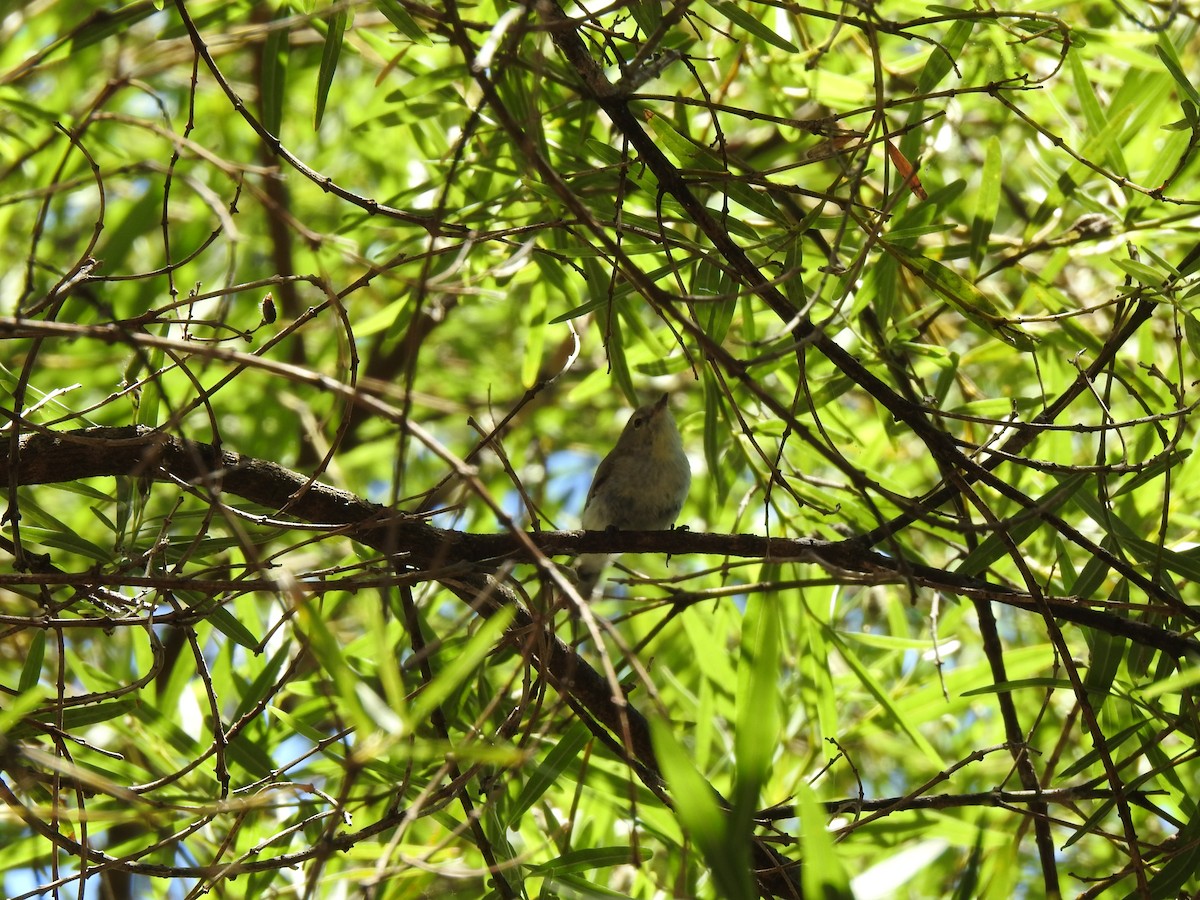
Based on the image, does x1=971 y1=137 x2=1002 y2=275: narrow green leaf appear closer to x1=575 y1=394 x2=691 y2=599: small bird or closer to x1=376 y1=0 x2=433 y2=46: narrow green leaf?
x1=376 y1=0 x2=433 y2=46: narrow green leaf

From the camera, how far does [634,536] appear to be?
7.41 feet

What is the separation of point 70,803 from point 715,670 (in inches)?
68.1

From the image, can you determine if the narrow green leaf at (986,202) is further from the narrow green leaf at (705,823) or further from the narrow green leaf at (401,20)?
the narrow green leaf at (705,823)

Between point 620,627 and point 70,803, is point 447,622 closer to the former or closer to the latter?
point 620,627

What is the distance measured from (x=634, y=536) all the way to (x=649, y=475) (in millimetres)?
1937

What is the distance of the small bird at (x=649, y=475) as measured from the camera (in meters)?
4.15

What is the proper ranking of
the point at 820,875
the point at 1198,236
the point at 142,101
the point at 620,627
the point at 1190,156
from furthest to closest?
the point at 142,101 → the point at 620,627 → the point at 1198,236 → the point at 1190,156 → the point at 820,875

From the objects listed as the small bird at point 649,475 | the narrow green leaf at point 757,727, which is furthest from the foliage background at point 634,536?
the small bird at point 649,475

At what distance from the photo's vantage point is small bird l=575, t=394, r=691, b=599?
4152 mm

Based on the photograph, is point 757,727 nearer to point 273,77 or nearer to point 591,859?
point 591,859

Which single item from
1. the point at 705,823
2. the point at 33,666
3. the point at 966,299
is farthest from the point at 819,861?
the point at 33,666

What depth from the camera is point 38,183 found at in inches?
141

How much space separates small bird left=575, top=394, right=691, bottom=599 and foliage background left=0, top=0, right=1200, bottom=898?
0.76ft

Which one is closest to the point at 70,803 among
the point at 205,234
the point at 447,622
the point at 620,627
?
the point at 447,622
